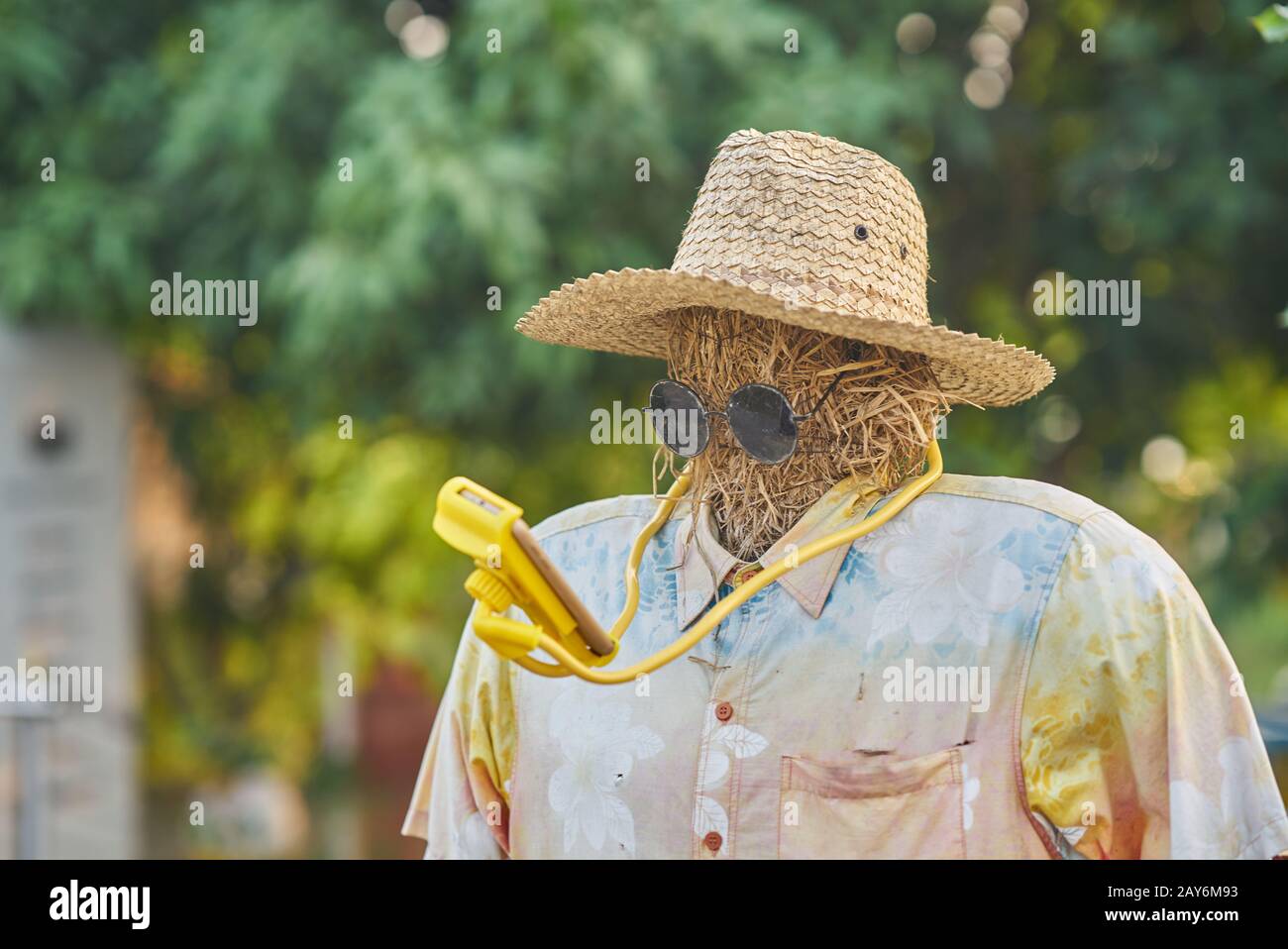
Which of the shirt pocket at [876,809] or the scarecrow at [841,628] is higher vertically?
the scarecrow at [841,628]

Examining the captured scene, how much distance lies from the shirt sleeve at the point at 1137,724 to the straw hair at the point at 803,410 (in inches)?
11.5

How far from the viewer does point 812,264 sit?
2023 mm

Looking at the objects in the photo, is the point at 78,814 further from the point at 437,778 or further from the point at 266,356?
the point at 437,778

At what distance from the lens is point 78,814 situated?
7117mm

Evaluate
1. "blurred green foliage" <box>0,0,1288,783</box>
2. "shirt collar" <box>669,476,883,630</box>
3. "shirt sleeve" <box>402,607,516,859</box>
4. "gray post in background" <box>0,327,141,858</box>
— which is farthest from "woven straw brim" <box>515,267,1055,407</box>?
"gray post in background" <box>0,327,141,858</box>

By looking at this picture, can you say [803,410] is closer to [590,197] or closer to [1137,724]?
[1137,724]

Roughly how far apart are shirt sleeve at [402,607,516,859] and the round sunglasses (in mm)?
459

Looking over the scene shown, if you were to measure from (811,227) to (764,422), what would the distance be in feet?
0.92

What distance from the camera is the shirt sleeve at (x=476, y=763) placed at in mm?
2229

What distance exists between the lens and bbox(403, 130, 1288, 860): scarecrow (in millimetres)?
1887

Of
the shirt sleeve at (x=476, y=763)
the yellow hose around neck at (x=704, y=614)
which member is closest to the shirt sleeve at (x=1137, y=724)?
the yellow hose around neck at (x=704, y=614)

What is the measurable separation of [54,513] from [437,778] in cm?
561

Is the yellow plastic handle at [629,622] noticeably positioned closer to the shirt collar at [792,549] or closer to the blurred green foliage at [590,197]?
the shirt collar at [792,549]
